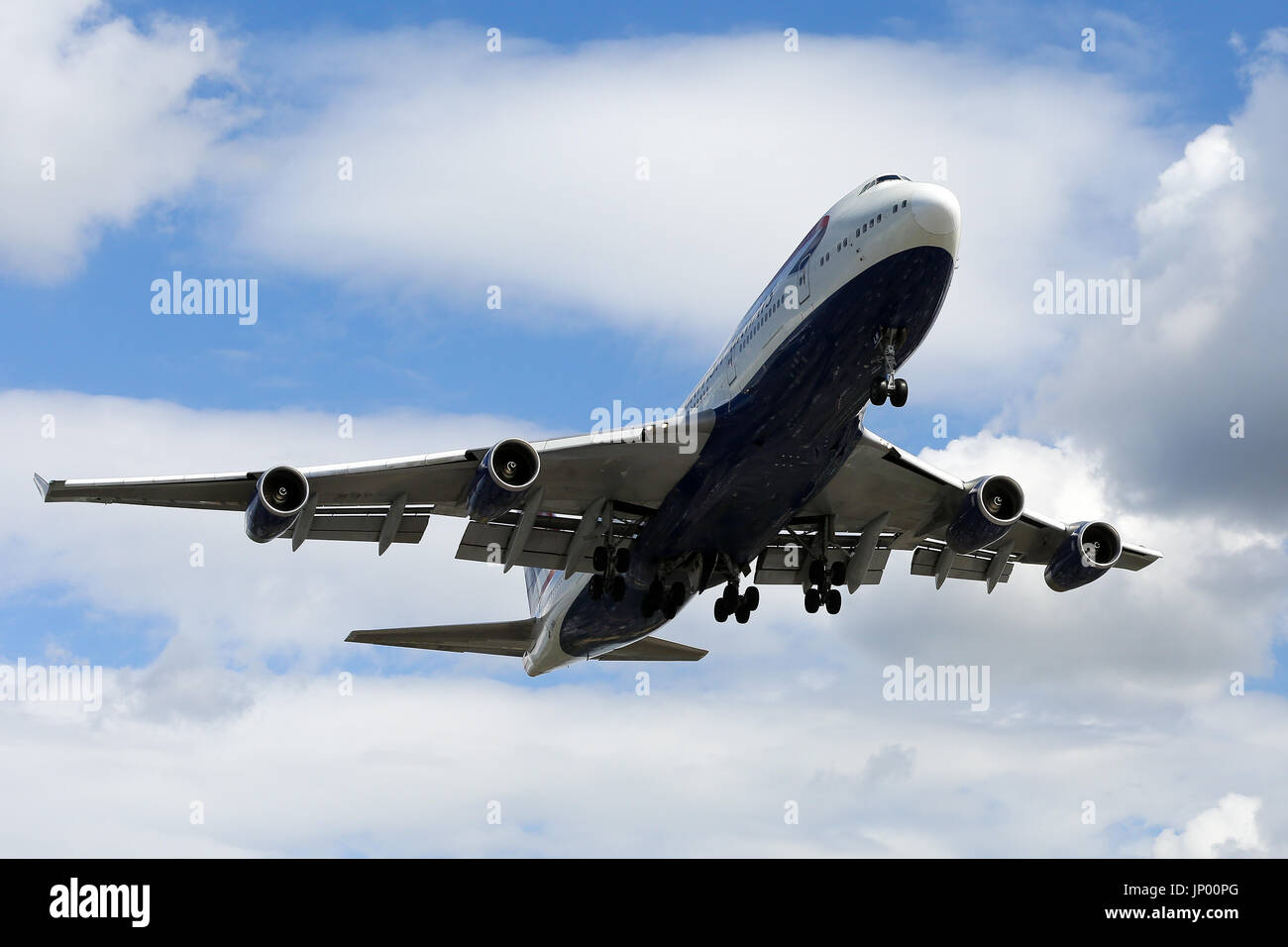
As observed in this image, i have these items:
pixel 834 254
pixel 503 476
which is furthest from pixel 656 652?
pixel 834 254

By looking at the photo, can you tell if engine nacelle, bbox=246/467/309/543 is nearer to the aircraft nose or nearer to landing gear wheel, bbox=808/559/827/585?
landing gear wheel, bbox=808/559/827/585

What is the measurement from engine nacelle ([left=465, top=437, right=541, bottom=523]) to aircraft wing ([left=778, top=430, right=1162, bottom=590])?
7010 millimetres

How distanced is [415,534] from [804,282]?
1173 centimetres

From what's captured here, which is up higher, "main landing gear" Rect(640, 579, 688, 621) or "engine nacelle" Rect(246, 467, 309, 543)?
"engine nacelle" Rect(246, 467, 309, 543)

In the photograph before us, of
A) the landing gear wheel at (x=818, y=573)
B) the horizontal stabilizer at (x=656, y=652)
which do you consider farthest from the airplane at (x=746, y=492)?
the horizontal stabilizer at (x=656, y=652)

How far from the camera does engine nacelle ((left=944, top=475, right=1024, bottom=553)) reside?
31.8 m

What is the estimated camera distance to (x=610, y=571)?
32938 mm

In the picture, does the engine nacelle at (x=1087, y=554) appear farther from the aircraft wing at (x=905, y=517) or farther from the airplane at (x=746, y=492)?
the aircraft wing at (x=905, y=517)

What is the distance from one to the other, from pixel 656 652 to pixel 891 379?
17.8 meters

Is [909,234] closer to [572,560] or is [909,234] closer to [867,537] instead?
[867,537]

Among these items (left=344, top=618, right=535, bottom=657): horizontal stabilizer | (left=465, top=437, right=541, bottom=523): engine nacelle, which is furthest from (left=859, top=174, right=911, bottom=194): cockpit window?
(left=344, top=618, right=535, bottom=657): horizontal stabilizer

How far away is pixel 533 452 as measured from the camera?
27.9m

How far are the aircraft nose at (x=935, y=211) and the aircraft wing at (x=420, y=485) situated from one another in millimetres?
6469

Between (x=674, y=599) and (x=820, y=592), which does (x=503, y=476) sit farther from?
(x=820, y=592)
